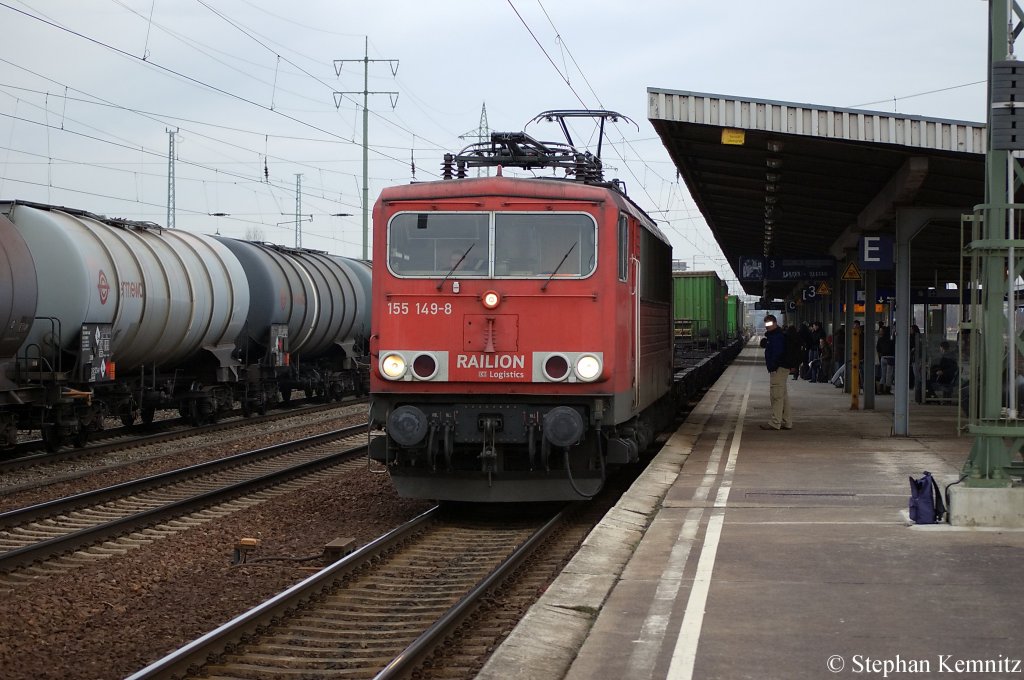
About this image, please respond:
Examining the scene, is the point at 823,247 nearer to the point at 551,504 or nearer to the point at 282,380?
the point at 282,380

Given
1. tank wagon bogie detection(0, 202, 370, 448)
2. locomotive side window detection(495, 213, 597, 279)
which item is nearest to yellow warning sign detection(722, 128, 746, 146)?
locomotive side window detection(495, 213, 597, 279)

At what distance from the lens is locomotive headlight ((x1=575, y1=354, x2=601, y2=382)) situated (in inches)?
388

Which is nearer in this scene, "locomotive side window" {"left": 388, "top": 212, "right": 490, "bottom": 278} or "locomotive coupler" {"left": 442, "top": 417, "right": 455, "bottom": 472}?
"locomotive coupler" {"left": 442, "top": 417, "right": 455, "bottom": 472}

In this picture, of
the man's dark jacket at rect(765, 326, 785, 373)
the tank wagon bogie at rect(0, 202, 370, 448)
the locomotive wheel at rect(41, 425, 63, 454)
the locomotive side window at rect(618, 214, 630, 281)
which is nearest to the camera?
the locomotive side window at rect(618, 214, 630, 281)

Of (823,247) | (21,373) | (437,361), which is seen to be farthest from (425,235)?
(823,247)

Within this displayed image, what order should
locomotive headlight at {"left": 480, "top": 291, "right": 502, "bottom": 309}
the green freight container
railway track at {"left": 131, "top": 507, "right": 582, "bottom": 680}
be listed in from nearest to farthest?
railway track at {"left": 131, "top": 507, "right": 582, "bottom": 680}
locomotive headlight at {"left": 480, "top": 291, "right": 502, "bottom": 309}
the green freight container

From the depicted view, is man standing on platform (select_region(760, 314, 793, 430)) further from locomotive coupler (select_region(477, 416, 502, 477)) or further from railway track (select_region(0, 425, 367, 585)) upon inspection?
locomotive coupler (select_region(477, 416, 502, 477))

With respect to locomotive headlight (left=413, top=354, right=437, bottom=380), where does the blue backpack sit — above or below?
below

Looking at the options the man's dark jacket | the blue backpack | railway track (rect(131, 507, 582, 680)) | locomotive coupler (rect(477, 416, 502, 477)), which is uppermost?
the man's dark jacket

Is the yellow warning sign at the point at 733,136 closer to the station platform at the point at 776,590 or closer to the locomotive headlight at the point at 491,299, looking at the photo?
the station platform at the point at 776,590

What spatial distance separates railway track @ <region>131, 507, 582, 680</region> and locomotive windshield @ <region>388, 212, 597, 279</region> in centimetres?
228

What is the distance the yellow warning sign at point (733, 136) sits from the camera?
45.2ft

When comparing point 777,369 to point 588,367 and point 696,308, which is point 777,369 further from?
point 696,308

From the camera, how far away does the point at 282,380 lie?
952 inches
